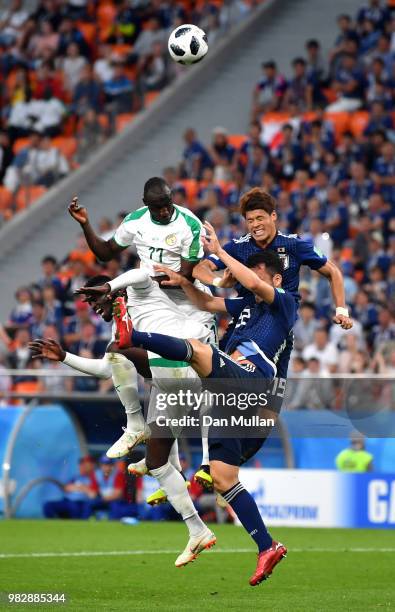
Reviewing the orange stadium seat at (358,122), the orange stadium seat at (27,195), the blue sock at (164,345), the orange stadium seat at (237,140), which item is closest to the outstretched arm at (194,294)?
the blue sock at (164,345)

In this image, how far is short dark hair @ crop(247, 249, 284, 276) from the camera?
10.9m

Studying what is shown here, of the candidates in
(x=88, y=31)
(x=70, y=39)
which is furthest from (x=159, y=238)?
(x=88, y=31)

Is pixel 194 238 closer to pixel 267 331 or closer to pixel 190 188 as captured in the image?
pixel 267 331

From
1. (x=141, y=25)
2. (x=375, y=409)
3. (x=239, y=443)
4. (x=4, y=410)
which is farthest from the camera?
(x=141, y=25)

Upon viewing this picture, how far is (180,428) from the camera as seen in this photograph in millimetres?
11461

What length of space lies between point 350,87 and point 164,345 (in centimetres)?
1441

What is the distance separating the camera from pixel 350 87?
78.1ft

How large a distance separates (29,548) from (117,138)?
12.8 meters

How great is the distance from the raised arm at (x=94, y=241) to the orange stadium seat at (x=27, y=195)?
46.1ft

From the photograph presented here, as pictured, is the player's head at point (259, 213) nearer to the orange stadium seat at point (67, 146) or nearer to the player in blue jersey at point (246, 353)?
the player in blue jersey at point (246, 353)

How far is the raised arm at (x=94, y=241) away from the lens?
11125 millimetres

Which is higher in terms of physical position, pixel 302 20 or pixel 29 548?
pixel 302 20

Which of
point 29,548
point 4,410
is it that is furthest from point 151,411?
point 4,410

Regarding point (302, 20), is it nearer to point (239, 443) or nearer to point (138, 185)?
point (138, 185)
